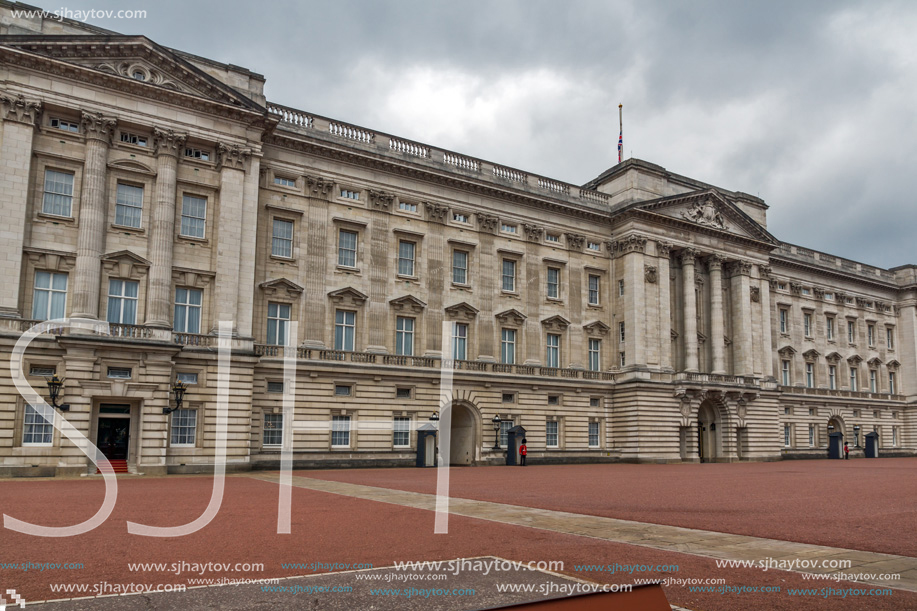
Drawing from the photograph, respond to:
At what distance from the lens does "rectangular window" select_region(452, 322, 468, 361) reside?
4541 cm

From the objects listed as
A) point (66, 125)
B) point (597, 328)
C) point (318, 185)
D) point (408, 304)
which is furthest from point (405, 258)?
point (66, 125)

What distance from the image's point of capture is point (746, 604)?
7172mm

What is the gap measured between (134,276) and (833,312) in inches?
2522

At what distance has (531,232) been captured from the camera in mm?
49531

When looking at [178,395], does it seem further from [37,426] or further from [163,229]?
[163,229]

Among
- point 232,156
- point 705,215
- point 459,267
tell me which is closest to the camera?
point 232,156

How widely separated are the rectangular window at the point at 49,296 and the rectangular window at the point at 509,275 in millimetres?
26623

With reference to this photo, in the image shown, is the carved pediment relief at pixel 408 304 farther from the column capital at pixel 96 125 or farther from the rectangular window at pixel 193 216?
the column capital at pixel 96 125

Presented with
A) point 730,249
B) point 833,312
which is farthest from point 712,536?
point 833,312

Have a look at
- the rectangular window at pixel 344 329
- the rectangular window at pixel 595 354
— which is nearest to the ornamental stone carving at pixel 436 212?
the rectangular window at pixel 344 329

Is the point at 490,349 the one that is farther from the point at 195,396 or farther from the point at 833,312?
the point at 833,312

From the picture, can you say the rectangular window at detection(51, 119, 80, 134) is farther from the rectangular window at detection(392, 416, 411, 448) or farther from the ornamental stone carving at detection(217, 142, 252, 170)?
the rectangular window at detection(392, 416, 411, 448)

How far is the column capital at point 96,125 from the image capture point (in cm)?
3366

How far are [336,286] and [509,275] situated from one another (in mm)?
13028
